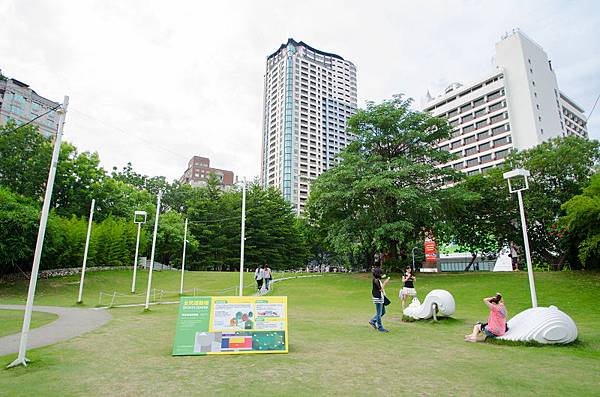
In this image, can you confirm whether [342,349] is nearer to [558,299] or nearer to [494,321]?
[494,321]

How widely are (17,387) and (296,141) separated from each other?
116650 mm

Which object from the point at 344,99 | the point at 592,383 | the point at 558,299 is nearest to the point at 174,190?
the point at 558,299

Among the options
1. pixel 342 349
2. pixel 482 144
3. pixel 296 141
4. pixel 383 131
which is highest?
pixel 296 141

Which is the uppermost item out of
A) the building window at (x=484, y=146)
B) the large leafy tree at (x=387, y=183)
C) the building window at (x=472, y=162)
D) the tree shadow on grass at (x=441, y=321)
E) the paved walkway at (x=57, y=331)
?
the building window at (x=484, y=146)

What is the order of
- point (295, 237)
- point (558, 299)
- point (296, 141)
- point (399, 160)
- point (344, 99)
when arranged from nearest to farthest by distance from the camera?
point (558, 299) < point (399, 160) < point (295, 237) < point (296, 141) < point (344, 99)

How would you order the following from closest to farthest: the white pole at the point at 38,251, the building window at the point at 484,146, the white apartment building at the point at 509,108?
the white pole at the point at 38,251 < the white apartment building at the point at 509,108 < the building window at the point at 484,146

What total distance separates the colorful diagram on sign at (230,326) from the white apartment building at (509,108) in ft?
203

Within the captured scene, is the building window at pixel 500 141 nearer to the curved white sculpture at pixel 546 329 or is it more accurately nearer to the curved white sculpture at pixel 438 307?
the curved white sculpture at pixel 438 307

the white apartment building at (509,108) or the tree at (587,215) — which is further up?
the white apartment building at (509,108)

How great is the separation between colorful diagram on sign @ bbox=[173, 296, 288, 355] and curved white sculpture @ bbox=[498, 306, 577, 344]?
5.68 metres

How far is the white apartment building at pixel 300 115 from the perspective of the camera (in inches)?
4628

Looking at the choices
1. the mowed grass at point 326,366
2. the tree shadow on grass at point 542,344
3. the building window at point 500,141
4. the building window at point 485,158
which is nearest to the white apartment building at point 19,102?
the mowed grass at point 326,366

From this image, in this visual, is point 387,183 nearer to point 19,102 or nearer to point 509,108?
point 509,108

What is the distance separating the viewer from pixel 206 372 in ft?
20.0
